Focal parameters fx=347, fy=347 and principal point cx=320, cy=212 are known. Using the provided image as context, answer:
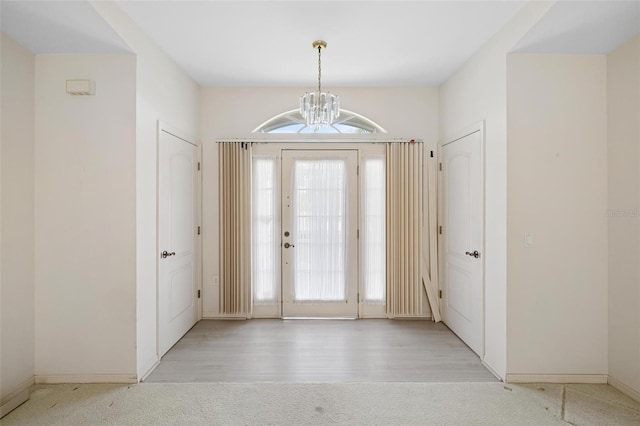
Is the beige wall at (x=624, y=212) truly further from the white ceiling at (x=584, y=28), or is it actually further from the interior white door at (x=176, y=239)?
the interior white door at (x=176, y=239)

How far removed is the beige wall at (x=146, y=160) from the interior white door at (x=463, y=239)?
2932 millimetres

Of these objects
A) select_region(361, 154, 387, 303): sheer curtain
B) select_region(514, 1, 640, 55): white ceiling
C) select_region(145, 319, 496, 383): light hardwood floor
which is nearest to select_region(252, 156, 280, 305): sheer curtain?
select_region(145, 319, 496, 383): light hardwood floor

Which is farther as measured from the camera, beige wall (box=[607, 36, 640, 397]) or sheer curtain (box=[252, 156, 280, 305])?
sheer curtain (box=[252, 156, 280, 305])

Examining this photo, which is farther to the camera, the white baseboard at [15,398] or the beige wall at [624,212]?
the beige wall at [624,212]

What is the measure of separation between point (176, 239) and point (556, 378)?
3.62 meters

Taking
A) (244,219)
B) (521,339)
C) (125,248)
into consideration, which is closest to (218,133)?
(244,219)

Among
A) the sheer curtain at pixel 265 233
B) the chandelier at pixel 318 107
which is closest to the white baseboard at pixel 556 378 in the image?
the chandelier at pixel 318 107

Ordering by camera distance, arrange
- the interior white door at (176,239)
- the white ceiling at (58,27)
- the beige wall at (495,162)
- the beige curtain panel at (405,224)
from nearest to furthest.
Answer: the white ceiling at (58,27), the beige wall at (495,162), the interior white door at (176,239), the beige curtain panel at (405,224)

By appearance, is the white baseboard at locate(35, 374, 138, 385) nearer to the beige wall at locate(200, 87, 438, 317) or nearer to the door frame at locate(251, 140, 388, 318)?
the beige wall at locate(200, 87, 438, 317)

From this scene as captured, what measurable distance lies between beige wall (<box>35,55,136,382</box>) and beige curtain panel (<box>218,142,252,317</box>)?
4.95 feet

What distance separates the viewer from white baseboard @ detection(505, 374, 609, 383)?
9.10 ft

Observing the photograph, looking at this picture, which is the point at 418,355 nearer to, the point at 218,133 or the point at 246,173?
the point at 246,173

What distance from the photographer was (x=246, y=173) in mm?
4227

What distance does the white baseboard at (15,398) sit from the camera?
2.39 meters
